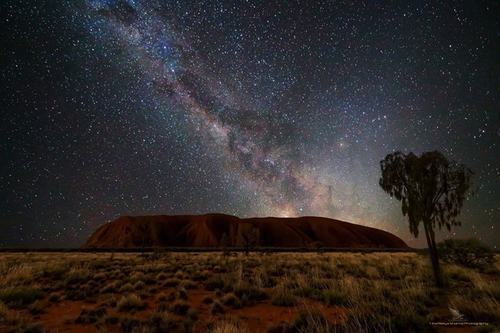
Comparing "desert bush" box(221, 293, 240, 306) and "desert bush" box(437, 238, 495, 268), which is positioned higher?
"desert bush" box(437, 238, 495, 268)

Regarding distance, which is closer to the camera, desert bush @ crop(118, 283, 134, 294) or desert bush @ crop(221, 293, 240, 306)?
desert bush @ crop(221, 293, 240, 306)

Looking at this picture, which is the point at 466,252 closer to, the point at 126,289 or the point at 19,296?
the point at 126,289

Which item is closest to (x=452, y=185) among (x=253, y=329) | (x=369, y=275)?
(x=369, y=275)

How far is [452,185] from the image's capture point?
1316 cm

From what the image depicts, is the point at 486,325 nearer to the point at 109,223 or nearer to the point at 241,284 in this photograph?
the point at 241,284

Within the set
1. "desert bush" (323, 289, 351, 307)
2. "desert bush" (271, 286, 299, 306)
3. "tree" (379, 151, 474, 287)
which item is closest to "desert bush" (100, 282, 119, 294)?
Answer: "desert bush" (271, 286, 299, 306)

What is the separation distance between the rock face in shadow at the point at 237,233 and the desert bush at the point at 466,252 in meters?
79.9

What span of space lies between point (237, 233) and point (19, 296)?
99013mm

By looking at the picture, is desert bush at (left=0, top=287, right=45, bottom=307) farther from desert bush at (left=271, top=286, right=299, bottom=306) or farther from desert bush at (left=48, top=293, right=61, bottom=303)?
desert bush at (left=271, top=286, right=299, bottom=306)

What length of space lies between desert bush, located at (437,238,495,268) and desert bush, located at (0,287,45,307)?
83.2 ft

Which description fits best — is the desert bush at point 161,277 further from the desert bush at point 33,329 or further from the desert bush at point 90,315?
the desert bush at point 33,329

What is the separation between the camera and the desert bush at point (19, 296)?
34.2 ft

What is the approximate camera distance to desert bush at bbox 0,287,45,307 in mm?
10412

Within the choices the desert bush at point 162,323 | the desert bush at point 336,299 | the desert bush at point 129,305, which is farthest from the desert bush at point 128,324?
the desert bush at point 336,299
